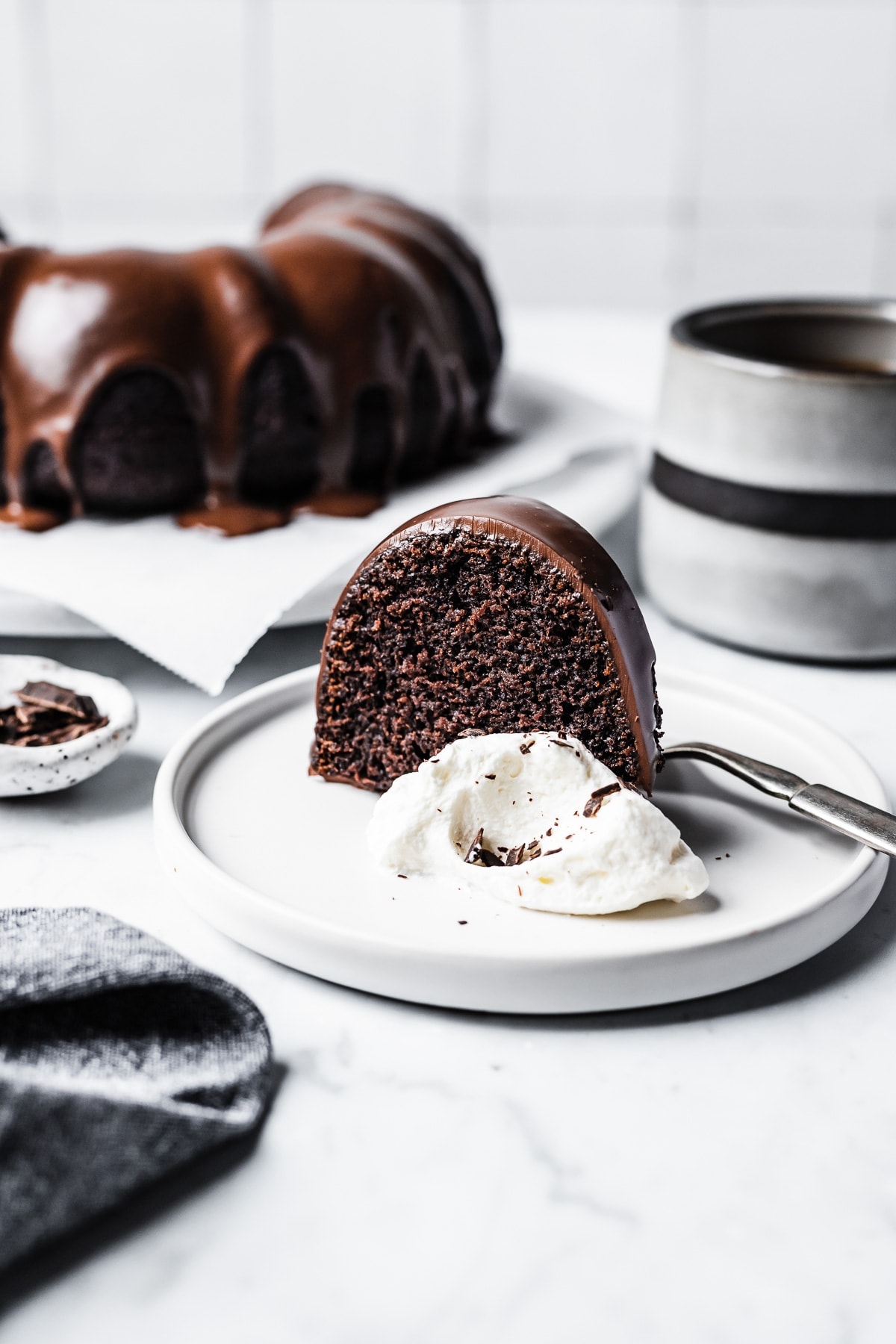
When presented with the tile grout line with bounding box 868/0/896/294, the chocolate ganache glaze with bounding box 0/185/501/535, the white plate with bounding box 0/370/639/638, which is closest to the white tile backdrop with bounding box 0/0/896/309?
the tile grout line with bounding box 868/0/896/294

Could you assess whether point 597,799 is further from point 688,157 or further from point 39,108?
point 39,108

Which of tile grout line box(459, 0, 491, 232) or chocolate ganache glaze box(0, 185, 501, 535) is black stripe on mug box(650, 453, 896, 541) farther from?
tile grout line box(459, 0, 491, 232)

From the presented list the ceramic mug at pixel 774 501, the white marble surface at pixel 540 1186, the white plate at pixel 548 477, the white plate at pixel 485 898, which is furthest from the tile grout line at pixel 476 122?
the white marble surface at pixel 540 1186

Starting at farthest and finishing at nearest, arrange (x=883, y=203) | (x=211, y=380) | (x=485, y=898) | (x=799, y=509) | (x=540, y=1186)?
(x=883, y=203)
(x=211, y=380)
(x=799, y=509)
(x=485, y=898)
(x=540, y=1186)

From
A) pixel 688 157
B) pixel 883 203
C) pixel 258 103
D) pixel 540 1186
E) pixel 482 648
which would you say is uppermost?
pixel 258 103

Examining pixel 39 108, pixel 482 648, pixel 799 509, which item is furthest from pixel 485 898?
pixel 39 108

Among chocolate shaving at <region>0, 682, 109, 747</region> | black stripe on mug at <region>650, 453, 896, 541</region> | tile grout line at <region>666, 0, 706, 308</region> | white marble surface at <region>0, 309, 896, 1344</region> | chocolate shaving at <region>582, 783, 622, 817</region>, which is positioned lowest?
white marble surface at <region>0, 309, 896, 1344</region>

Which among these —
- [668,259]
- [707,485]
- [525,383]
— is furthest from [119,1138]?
[668,259]
